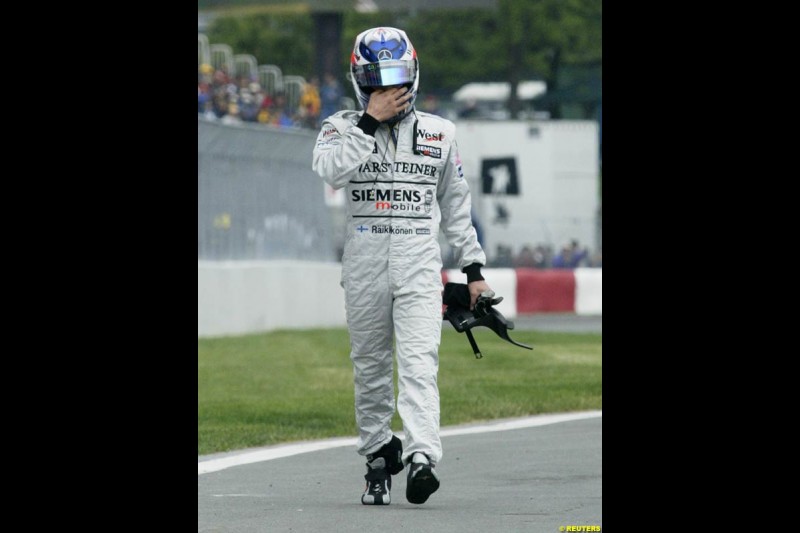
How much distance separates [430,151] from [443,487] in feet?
5.23

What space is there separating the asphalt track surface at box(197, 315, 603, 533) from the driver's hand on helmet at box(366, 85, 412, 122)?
161cm

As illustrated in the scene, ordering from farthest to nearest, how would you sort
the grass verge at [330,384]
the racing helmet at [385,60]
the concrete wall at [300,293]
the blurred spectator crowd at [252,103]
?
the blurred spectator crowd at [252,103], the concrete wall at [300,293], the grass verge at [330,384], the racing helmet at [385,60]

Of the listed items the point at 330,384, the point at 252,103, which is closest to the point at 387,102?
the point at 330,384

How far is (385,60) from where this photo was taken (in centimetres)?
689

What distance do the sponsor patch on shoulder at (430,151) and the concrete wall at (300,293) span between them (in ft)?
39.6

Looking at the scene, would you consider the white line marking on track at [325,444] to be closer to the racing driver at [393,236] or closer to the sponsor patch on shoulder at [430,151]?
the racing driver at [393,236]

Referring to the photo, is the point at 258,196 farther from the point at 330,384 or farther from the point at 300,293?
the point at 330,384

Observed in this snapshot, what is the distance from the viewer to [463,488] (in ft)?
24.9

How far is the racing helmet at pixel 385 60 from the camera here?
271 inches

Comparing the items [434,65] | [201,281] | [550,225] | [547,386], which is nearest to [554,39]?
[434,65]

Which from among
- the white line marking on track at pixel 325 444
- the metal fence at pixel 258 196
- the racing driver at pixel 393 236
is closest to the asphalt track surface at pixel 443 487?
the white line marking on track at pixel 325 444

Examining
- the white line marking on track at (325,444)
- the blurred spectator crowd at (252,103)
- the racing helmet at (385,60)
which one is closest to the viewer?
the racing helmet at (385,60)
